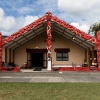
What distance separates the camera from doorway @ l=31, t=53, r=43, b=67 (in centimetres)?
3197

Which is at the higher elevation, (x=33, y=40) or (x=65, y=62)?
(x=33, y=40)

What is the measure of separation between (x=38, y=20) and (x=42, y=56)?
8509 millimetres

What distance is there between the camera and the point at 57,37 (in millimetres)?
31312

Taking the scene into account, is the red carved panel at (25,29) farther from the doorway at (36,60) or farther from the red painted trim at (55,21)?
the doorway at (36,60)

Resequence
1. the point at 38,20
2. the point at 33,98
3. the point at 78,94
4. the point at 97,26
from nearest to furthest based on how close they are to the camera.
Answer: the point at 33,98
the point at 78,94
the point at 38,20
the point at 97,26

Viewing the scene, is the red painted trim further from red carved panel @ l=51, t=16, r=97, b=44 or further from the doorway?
the doorway

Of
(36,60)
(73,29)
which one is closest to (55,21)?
(73,29)

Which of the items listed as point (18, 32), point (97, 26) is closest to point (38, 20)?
point (18, 32)

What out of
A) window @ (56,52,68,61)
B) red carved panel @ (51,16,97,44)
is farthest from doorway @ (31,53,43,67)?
red carved panel @ (51,16,97,44)

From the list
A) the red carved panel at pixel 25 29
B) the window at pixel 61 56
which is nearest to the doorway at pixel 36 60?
the window at pixel 61 56

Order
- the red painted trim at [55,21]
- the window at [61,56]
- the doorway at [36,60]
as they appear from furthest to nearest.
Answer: the doorway at [36,60] < the window at [61,56] < the red painted trim at [55,21]

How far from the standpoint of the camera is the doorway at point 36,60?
32.0 metres

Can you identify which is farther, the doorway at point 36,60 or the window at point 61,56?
the doorway at point 36,60

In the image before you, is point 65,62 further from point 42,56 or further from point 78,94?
point 78,94
